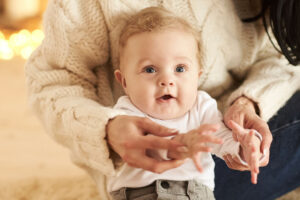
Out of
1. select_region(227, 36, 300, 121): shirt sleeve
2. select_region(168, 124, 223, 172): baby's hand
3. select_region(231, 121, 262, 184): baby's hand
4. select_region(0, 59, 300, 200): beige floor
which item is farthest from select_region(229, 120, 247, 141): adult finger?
select_region(0, 59, 300, 200): beige floor

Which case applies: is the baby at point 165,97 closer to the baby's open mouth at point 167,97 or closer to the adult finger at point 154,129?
the baby's open mouth at point 167,97

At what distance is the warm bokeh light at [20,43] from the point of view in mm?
2523

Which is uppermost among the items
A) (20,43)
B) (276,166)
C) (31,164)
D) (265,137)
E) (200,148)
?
(200,148)

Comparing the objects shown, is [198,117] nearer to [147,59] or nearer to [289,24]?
[147,59]

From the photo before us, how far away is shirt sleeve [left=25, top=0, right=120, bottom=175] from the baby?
9 cm

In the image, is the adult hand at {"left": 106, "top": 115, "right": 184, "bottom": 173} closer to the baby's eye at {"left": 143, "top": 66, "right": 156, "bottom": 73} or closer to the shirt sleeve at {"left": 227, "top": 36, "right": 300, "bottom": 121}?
the baby's eye at {"left": 143, "top": 66, "right": 156, "bottom": 73}

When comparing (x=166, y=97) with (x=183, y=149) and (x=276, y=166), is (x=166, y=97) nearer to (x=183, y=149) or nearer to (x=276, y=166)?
(x=183, y=149)

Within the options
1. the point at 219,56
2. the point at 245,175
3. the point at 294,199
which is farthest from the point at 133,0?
the point at 294,199

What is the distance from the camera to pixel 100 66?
3.50 ft

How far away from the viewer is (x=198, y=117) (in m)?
0.92

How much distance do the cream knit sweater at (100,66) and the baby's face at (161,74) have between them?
10cm

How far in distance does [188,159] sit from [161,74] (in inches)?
7.5

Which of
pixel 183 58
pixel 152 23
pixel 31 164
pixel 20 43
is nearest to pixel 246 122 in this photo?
pixel 183 58

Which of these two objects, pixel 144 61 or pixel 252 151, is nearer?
pixel 252 151
